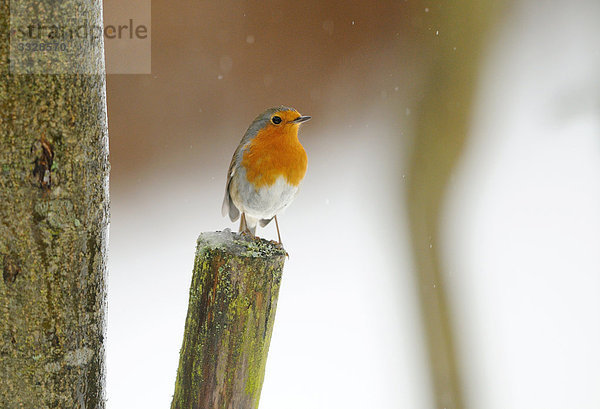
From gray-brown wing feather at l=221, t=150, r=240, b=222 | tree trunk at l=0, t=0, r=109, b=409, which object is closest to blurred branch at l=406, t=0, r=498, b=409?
gray-brown wing feather at l=221, t=150, r=240, b=222

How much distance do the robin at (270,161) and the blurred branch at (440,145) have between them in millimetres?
1134

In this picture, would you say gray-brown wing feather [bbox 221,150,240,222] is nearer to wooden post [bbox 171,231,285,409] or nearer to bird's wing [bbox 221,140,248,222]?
bird's wing [bbox 221,140,248,222]

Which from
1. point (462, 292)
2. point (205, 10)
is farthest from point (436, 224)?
point (205, 10)

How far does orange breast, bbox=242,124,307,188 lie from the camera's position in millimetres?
1624

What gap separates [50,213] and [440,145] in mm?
2109

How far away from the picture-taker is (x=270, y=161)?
5.33 feet

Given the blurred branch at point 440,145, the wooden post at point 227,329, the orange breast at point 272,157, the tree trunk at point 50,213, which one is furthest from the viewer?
the blurred branch at point 440,145

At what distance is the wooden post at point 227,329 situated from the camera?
95cm

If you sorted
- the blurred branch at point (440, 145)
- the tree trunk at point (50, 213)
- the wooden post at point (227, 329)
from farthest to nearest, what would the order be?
1. the blurred branch at point (440, 145)
2. the wooden post at point (227, 329)
3. the tree trunk at point (50, 213)

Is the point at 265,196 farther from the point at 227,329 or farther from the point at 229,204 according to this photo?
the point at 227,329

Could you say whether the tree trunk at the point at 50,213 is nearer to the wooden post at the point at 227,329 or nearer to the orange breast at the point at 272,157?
the wooden post at the point at 227,329

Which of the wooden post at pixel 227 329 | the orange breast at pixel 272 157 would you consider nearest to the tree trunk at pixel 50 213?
the wooden post at pixel 227 329

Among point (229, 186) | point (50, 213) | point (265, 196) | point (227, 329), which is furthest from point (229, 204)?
point (50, 213)

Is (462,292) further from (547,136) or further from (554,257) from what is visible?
(547,136)
